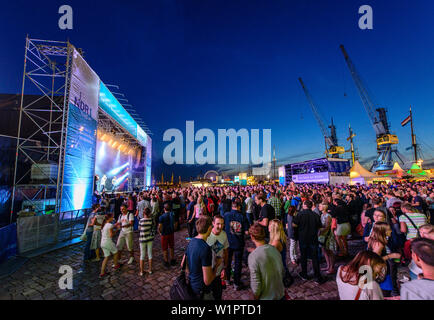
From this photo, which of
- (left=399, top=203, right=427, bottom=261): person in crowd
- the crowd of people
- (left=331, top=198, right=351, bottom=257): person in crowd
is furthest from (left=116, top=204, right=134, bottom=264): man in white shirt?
(left=399, top=203, right=427, bottom=261): person in crowd

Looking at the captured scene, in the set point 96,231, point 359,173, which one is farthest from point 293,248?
point 359,173

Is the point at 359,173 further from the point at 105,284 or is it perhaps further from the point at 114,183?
the point at 114,183

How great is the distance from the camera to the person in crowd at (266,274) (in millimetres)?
2074

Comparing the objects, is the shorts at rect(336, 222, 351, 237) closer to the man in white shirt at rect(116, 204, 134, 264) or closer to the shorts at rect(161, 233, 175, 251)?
the shorts at rect(161, 233, 175, 251)

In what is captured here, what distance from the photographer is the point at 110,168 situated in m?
20.1

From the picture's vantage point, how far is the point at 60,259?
5.74m

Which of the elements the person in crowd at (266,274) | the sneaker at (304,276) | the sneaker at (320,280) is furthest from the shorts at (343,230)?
the person in crowd at (266,274)

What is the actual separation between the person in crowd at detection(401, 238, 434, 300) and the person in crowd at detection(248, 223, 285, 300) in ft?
3.62

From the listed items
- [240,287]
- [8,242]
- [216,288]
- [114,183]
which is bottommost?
[240,287]

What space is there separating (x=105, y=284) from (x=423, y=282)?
549cm

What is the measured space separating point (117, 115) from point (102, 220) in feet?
45.4

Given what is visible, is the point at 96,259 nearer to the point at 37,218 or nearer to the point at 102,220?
the point at 102,220

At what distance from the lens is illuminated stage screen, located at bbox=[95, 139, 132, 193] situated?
59.2ft
